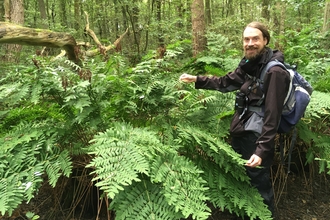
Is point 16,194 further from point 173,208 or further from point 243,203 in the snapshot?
point 243,203

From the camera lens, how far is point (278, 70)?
229 cm

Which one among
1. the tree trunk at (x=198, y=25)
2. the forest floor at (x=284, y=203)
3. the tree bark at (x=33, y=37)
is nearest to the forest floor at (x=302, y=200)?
the forest floor at (x=284, y=203)

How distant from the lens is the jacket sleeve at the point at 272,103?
7.45 ft

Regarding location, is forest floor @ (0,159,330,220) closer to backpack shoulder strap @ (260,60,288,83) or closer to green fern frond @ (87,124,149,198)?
green fern frond @ (87,124,149,198)

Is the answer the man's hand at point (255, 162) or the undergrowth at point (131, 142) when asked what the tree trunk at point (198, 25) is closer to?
the undergrowth at point (131, 142)

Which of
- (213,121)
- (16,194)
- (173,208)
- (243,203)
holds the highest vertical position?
(213,121)

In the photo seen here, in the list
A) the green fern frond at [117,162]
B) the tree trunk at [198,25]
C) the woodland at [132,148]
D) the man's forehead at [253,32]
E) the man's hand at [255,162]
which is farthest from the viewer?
the tree trunk at [198,25]

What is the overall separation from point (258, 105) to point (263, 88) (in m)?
0.20

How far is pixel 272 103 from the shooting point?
7.44 ft

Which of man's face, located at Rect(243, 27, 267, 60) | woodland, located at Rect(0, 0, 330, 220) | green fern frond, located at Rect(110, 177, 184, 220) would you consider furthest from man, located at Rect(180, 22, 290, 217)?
green fern frond, located at Rect(110, 177, 184, 220)

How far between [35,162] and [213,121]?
187 centimetres

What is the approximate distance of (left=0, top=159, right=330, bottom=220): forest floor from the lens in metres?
3.03

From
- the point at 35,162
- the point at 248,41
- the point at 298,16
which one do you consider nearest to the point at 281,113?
the point at 248,41

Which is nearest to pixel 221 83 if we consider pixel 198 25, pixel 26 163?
pixel 26 163
